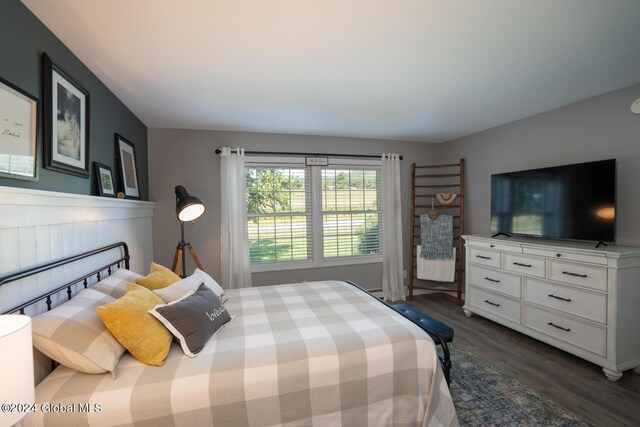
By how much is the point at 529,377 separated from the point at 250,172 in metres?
3.55

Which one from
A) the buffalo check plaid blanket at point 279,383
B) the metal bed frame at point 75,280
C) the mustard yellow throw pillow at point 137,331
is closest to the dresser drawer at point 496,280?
the metal bed frame at point 75,280

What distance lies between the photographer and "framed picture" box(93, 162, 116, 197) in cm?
221

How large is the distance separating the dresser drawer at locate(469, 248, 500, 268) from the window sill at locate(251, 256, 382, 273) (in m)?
1.29

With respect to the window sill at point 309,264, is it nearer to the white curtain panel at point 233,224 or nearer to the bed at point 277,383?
the white curtain panel at point 233,224

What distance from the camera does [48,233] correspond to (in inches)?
59.1

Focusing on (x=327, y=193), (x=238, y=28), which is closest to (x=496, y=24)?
(x=238, y=28)

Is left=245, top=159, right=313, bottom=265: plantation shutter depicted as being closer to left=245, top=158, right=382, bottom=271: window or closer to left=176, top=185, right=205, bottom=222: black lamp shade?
left=245, top=158, right=382, bottom=271: window

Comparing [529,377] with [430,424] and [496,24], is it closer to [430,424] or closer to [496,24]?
[430,424]

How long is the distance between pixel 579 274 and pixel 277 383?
2.68 meters

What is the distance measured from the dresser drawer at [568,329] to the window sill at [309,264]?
1.96 metres

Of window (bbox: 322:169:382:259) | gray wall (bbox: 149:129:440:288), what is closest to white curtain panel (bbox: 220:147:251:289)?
gray wall (bbox: 149:129:440:288)

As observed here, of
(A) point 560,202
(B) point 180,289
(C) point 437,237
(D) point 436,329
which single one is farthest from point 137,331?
(C) point 437,237

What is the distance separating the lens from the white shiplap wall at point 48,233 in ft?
4.01

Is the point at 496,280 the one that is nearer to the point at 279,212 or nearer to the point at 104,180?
the point at 279,212
